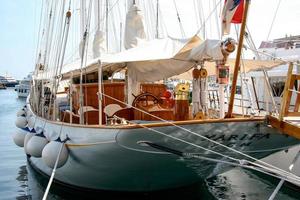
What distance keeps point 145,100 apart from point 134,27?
7.76 feet

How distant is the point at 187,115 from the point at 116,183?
96.0 inches

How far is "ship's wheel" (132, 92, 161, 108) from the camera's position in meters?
11.1

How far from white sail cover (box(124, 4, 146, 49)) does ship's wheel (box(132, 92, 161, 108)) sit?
182 cm

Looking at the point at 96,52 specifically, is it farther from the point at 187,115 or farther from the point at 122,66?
the point at 187,115

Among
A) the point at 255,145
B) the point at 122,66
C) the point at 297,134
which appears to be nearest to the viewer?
the point at 297,134

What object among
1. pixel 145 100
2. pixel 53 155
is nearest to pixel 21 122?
pixel 53 155

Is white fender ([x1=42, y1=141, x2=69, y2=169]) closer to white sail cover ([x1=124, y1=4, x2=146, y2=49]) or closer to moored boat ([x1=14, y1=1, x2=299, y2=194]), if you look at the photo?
moored boat ([x1=14, y1=1, x2=299, y2=194])

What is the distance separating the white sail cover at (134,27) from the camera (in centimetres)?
1241

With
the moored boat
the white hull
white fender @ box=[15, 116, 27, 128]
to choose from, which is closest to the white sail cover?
the moored boat

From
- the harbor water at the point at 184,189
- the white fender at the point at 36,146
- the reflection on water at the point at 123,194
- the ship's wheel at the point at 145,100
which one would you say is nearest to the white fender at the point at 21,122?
the harbor water at the point at 184,189

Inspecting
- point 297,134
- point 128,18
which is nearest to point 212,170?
point 297,134

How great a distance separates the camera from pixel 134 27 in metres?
12.4

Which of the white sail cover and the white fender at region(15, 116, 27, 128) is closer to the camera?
the white sail cover

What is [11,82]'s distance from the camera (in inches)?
6211
